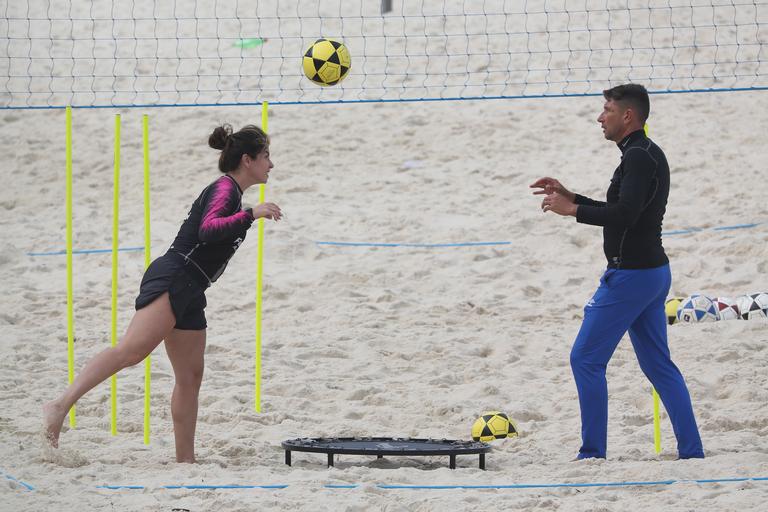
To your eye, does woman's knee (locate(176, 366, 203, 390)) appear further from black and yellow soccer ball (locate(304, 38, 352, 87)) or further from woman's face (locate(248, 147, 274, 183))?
black and yellow soccer ball (locate(304, 38, 352, 87))

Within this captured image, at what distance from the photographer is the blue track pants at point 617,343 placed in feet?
15.4

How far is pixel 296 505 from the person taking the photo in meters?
4.05

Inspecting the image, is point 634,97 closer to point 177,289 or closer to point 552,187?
point 552,187

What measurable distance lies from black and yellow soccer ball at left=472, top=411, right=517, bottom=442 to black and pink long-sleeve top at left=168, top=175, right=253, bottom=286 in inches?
61.8

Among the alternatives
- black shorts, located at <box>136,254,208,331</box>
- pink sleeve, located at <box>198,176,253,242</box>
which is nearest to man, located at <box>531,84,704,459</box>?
pink sleeve, located at <box>198,176,253,242</box>

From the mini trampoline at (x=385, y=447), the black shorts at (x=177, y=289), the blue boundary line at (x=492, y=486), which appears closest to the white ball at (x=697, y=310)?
the mini trampoline at (x=385, y=447)

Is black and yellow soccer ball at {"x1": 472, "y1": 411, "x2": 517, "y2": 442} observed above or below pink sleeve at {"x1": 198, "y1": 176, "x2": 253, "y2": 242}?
below

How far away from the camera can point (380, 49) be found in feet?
40.8

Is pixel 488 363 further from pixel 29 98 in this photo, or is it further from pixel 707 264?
pixel 29 98

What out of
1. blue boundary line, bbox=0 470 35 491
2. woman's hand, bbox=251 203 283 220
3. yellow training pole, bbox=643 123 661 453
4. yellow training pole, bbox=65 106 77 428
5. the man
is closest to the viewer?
blue boundary line, bbox=0 470 35 491

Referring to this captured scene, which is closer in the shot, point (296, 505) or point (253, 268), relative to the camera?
point (296, 505)

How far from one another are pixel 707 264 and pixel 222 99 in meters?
5.61

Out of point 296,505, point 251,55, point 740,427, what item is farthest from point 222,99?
point 296,505

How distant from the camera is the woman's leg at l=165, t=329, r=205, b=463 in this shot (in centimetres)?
476
